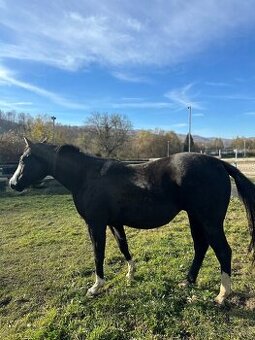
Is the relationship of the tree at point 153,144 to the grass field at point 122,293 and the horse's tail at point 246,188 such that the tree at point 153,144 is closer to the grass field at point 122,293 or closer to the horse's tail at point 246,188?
the grass field at point 122,293

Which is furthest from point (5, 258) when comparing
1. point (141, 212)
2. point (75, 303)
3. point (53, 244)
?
point (141, 212)

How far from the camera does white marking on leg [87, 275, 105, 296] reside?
4.25m

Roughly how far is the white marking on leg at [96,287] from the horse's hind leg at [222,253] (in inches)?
59.2

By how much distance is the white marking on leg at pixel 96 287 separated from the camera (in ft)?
13.9

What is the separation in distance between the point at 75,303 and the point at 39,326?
54cm

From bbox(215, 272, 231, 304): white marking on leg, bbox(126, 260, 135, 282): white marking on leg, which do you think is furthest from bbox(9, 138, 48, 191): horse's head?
bbox(215, 272, 231, 304): white marking on leg

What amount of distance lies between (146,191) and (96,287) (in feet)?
4.84

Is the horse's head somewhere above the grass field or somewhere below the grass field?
above

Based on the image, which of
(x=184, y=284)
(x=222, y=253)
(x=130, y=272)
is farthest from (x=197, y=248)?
(x=130, y=272)

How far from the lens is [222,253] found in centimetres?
381

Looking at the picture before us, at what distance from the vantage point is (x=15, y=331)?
3.65 metres

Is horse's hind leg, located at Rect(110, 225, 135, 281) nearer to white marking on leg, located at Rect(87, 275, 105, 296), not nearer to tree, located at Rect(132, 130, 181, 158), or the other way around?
white marking on leg, located at Rect(87, 275, 105, 296)

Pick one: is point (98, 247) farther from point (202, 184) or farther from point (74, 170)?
point (202, 184)

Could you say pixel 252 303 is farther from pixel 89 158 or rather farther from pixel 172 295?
pixel 89 158
